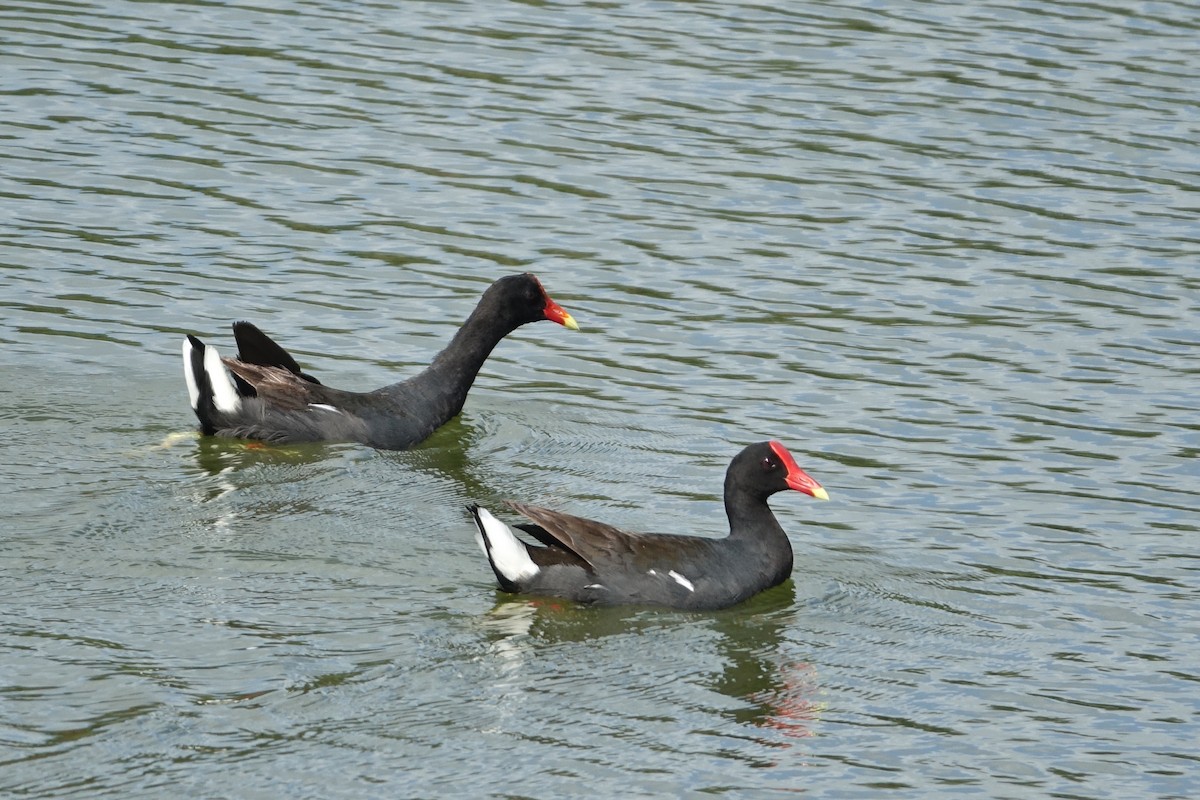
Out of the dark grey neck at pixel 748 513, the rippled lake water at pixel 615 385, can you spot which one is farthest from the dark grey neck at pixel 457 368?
the dark grey neck at pixel 748 513

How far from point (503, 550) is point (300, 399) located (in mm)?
2686

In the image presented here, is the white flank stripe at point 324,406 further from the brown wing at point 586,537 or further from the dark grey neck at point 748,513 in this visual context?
the dark grey neck at point 748,513

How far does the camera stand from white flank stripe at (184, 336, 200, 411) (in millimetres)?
10883

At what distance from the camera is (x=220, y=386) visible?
433 inches

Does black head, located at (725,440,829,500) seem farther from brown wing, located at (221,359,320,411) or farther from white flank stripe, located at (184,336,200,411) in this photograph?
white flank stripe, located at (184,336,200,411)

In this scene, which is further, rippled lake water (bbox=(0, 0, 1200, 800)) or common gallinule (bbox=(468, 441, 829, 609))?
common gallinule (bbox=(468, 441, 829, 609))

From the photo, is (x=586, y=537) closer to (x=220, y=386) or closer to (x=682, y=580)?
(x=682, y=580)

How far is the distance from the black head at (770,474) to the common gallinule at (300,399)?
8.70 ft

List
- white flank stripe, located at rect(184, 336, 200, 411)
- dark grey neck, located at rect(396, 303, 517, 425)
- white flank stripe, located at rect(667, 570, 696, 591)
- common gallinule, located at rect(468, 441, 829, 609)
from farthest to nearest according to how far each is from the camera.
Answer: dark grey neck, located at rect(396, 303, 517, 425) < white flank stripe, located at rect(184, 336, 200, 411) < white flank stripe, located at rect(667, 570, 696, 591) < common gallinule, located at rect(468, 441, 829, 609)

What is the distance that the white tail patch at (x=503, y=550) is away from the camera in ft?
29.2

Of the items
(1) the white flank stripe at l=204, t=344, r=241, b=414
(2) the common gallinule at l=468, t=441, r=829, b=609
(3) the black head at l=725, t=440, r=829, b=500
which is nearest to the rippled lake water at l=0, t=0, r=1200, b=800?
(2) the common gallinule at l=468, t=441, r=829, b=609

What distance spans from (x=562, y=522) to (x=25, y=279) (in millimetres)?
6151

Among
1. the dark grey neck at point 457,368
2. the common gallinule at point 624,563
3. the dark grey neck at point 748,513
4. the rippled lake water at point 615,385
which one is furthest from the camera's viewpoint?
the dark grey neck at point 457,368

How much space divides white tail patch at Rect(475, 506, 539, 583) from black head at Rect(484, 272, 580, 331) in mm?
3350
